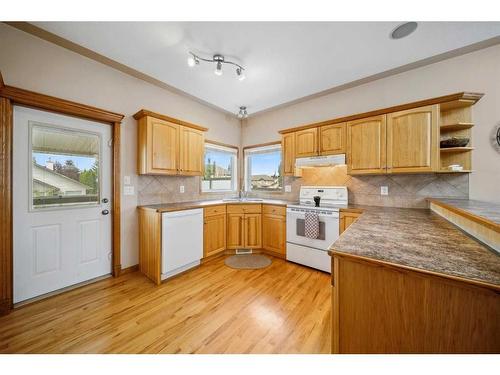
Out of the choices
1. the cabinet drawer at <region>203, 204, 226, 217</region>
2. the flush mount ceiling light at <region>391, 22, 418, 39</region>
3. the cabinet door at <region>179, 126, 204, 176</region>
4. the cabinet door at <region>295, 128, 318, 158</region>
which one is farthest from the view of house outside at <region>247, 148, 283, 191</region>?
the flush mount ceiling light at <region>391, 22, 418, 39</region>

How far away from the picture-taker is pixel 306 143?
3082 mm

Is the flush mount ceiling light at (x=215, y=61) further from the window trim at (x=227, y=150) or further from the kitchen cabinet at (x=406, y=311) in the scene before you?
the kitchen cabinet at (x=406, y=311)

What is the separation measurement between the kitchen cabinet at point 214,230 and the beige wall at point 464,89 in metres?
2.44

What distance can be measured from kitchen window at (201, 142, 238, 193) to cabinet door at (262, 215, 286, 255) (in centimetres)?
126

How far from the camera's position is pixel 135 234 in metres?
2.64

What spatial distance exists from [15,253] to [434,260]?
321cm

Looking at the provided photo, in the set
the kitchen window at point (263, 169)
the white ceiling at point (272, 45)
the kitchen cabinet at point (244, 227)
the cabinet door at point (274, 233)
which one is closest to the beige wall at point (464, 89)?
the white ceiling at point (272, 45)

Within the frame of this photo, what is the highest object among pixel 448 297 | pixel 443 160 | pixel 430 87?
pixel 430 87

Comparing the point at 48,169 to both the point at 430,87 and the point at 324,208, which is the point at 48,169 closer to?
the point at 324,208

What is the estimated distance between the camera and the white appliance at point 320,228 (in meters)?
2.57

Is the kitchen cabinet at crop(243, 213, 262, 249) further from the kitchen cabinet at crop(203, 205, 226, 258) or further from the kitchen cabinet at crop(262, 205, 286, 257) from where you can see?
the kitchen cabinet at crop(203, 205, 226, 258)

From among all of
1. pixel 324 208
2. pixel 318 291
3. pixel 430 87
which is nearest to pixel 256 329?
pixel 318 291

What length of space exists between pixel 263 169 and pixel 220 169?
0.92m

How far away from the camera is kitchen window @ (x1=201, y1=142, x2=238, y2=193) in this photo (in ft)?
12.3
